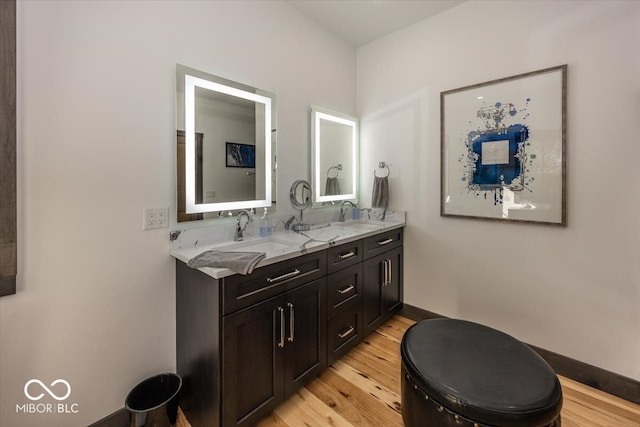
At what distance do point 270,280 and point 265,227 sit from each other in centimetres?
63

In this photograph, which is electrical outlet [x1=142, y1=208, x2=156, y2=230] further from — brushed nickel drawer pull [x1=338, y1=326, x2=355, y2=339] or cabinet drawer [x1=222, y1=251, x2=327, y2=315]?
brushed nickel drawer pull [x1=338, y1=326, x2=355, y2=339]

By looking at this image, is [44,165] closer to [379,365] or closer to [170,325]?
[170,325]

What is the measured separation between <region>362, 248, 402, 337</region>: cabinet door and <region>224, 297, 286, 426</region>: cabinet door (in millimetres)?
888

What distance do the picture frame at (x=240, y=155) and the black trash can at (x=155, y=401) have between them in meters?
1.33

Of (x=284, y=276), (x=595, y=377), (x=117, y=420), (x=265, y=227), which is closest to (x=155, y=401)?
(x=117, y=420)

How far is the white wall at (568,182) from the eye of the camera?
164 cm

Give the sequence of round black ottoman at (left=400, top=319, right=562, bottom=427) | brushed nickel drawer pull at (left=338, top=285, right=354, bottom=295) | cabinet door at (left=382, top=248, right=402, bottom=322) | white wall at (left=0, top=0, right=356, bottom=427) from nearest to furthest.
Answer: round black ottoman at (left=400, top=319, right=562, bottom=427)
white wall at (left=0, top=0, right=356, bottom=427)
brushed nickel drawer pull at (left=338, top=285, right=354, bottom=295)
cabinet door at (left=382, top=248, right=402, bottom=322)

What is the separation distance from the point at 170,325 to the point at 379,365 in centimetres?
141

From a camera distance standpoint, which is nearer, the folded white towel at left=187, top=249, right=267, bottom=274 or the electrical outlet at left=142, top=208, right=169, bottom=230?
the folded white towel at left=187, top=249, right=267, bottom=274

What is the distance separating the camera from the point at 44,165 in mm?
1204

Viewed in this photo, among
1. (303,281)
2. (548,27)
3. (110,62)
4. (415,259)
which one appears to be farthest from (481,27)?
(110,62)

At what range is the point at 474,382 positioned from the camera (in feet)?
3.62

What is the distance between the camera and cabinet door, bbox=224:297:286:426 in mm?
1292

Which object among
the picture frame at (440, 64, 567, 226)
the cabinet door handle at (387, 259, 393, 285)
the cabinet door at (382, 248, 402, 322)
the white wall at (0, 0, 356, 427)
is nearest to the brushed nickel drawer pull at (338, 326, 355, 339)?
the cabinet door at (382, 248, 402, 322)
